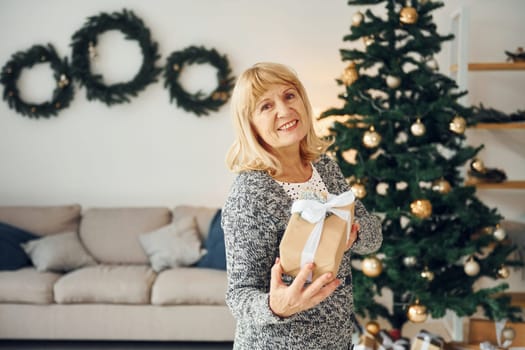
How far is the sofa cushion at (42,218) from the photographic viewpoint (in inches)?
151

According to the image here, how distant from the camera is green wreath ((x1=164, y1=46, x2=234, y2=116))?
4066 mm

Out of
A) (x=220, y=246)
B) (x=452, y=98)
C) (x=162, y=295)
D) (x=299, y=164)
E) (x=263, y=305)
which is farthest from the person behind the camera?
(x=220, y=246)

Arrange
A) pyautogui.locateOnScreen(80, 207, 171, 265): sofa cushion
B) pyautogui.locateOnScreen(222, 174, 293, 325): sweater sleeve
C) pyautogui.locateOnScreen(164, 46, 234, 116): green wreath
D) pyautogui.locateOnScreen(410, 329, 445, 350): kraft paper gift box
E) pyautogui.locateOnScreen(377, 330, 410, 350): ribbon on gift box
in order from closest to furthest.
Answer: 1. pyautogui.locateOnScreen(222, 174, 293, 325): sweater sleeve
2. pyautogui.locateOnScreen(410, 329, 445, 350): kraft paper gift box
3. pyautogui.locateOnScreen(377, 330, 410, 350): ribbon on gift box
4. pyautogui.locateOnScreen(80, 207, 171, 265): sofa cushion
5. pyautogui.locateOnScreen(164, 46, 234, 116): green wreath

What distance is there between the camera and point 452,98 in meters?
2.54

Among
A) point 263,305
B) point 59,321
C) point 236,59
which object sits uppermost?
point 236,59

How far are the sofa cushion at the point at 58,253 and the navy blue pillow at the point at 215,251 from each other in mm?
Result: 785

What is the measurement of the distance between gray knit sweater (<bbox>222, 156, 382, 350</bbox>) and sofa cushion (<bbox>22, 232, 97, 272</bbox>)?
102 inches

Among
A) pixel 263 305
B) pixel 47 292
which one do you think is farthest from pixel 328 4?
pixel 263 305

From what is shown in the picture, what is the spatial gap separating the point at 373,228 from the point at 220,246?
2272 millimetres

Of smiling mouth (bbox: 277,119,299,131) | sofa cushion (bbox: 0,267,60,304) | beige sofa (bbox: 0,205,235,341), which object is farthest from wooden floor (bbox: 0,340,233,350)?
smiling mouth (bbox: 277,119,299,131)

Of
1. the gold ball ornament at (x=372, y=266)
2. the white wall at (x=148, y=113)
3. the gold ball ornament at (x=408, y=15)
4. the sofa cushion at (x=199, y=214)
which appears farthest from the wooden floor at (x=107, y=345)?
the gold ball ornament at (x=408, y=15)

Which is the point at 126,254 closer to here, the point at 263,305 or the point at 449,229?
the point at 449,229

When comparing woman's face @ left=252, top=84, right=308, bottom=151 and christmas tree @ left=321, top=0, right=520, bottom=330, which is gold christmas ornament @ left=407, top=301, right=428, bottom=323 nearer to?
christmas tree @ left=321, top=0, right=520, bottom=330

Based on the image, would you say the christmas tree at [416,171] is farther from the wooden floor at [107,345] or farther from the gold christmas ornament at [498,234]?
the wooden floor at [107,345]
